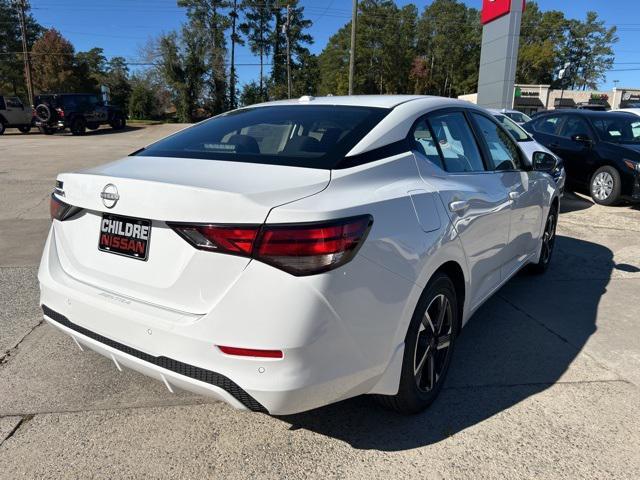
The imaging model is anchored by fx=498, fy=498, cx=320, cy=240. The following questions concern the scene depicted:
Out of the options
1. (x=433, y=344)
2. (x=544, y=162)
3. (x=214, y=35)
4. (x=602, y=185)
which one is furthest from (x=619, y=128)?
(x=214, y=35)

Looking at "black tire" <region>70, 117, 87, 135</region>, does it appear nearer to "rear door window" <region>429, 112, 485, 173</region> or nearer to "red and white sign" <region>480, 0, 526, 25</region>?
"red and white sign" <region>480, 0, 526, 25</region>

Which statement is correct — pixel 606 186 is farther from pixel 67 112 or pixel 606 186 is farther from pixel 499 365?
pixel 67 112

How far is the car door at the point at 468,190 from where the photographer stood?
269 centimetres

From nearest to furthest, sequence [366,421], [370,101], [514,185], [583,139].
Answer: [366,421] → [370,101] → [514,185] → [583,139]

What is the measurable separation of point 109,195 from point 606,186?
8989mm

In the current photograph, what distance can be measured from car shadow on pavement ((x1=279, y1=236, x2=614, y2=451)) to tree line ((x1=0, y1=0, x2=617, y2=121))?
1952 inches

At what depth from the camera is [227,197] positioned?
187 cm

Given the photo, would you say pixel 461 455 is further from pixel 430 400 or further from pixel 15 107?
pixel 15 107

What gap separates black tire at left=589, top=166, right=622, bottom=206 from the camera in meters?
8.59

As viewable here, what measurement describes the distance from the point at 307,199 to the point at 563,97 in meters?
74.2

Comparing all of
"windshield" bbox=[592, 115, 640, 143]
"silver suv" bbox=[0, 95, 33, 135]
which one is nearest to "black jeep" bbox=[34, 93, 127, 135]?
"silver suv" bbox=[0, 95, 33, 135]

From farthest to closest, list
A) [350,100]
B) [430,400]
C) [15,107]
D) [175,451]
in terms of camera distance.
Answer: [15,107] < [350,100] < [430,400] < [175,451]

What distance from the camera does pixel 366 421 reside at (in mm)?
2602

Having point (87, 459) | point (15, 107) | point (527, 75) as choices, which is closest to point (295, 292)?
point (87, 459)
